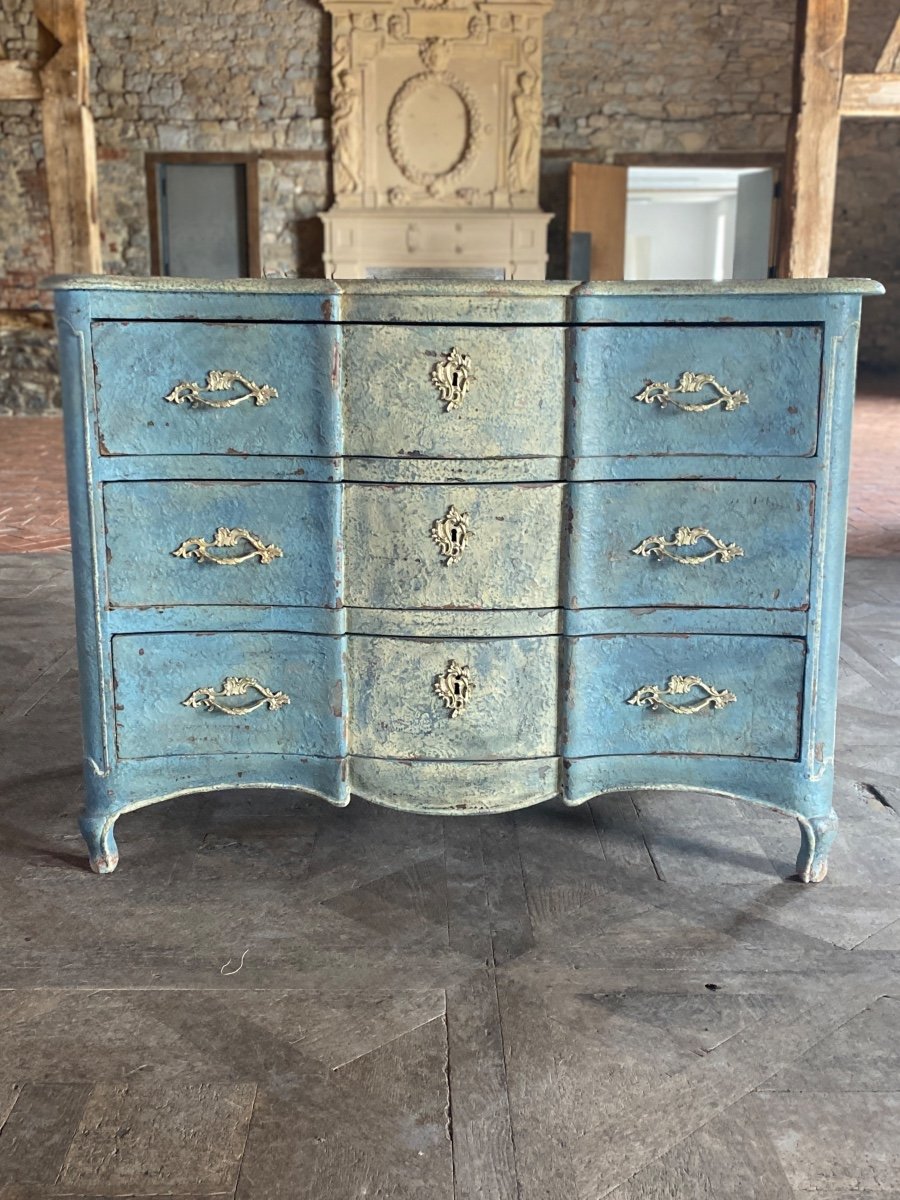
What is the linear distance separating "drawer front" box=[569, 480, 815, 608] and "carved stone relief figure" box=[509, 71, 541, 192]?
9.78m

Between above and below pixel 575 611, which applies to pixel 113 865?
below

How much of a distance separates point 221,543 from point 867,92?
284 inches

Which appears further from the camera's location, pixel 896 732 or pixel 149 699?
pixel 896 732

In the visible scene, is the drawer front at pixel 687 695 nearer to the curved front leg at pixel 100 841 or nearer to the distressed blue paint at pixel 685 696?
the distressed blue paint at pixel 685 696

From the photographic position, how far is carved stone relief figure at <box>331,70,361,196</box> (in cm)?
1090

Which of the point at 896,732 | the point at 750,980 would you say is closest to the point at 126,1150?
the point at 750,980

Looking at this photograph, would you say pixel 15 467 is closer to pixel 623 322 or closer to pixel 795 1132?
pixel 623 322

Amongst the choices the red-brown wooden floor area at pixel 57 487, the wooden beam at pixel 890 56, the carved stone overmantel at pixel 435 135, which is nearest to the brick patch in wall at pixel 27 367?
the red-brown wooden floor area at pixel 57 487

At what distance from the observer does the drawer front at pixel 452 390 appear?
78.4 inches

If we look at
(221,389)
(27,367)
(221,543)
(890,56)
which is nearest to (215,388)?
(221,389)

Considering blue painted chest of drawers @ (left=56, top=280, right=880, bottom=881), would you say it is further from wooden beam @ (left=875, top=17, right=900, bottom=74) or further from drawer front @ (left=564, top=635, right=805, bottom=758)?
wooden beam @ (left=875, top=17, right=900, bottom=74)

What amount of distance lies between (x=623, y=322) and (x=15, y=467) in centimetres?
659

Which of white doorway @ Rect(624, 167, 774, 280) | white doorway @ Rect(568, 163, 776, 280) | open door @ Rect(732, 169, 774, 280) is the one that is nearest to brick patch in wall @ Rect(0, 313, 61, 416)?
white doorway @ Rect(568, 163, 776, 280)

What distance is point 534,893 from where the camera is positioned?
217 cm
